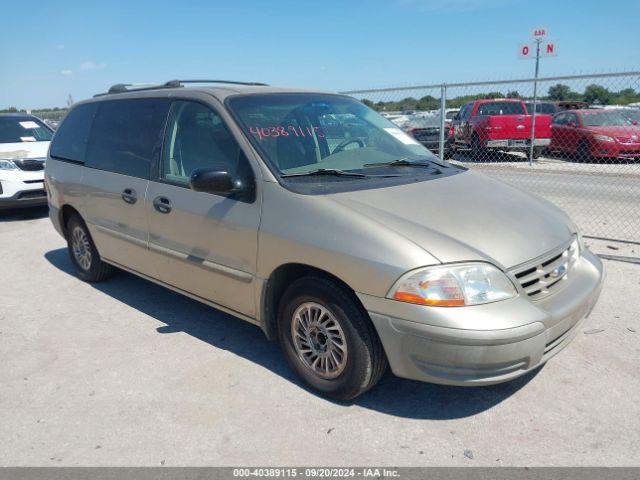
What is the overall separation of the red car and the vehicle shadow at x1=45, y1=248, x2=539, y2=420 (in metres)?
11.4

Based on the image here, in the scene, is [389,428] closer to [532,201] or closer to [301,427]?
[301,427]

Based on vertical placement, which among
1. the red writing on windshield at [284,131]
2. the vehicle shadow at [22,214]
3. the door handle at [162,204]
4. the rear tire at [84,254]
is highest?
the red writing on windshield at [284,131]

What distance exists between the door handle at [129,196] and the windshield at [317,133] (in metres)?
1.16

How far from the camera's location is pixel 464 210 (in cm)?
323

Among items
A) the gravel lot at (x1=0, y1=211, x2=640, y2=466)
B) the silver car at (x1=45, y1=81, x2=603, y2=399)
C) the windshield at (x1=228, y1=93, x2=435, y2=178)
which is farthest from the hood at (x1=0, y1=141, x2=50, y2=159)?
the windshield at (x1=228, y1=93, x2=435, y2=178)

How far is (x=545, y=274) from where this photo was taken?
3002mm

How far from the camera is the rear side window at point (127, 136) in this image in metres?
4.27

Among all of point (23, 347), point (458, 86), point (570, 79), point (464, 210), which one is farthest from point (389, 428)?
point (458, 86)

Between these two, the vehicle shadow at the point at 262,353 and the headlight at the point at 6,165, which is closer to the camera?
the vehicle shadow at the point at 262,353

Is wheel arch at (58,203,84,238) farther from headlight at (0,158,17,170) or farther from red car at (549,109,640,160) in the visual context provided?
red car at (549,109,640,160)

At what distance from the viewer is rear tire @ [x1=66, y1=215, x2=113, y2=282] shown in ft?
17.5

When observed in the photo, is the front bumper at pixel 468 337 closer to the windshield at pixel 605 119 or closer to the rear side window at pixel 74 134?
the rear side window at pixel 74 134

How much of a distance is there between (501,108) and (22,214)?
11511mm

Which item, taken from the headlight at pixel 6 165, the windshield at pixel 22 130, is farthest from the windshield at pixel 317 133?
the windshield at pixel 22 130
